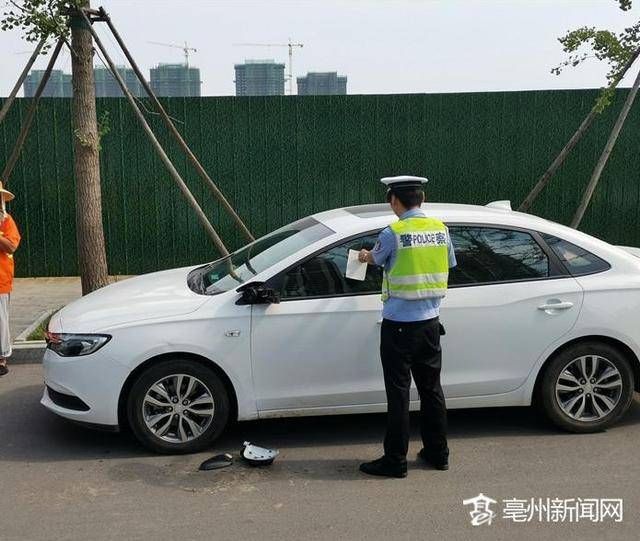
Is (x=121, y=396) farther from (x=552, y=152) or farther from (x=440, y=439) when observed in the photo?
(x=552, y=152)

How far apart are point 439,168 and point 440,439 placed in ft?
21.3

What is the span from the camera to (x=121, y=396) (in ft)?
15.9

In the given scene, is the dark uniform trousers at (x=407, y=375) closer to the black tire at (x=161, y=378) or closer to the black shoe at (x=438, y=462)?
the black shoe at (x=438, y=462)

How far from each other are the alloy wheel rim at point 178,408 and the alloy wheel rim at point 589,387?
2.36 metres

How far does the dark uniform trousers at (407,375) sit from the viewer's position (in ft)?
14.6

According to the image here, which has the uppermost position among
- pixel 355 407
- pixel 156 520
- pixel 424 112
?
pixel 424 112

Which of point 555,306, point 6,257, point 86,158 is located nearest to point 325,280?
point 555,306

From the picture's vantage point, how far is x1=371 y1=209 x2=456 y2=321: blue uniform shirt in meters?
4.43

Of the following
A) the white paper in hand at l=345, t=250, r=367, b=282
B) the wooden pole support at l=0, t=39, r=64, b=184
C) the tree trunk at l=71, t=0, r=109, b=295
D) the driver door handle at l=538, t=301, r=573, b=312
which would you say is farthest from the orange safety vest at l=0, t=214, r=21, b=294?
the driver door handle at l=538, t=301, r=573, b=312

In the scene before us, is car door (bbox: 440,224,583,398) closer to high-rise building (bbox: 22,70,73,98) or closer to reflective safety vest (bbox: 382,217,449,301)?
reflective safety vest (bbox: 382,217,449,301)

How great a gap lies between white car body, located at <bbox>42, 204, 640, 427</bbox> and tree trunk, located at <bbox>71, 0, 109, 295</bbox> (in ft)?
10.1

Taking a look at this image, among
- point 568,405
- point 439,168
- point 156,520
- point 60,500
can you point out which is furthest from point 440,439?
point 439,168

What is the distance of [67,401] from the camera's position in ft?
16.3

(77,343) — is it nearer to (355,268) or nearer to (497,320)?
(355,268)
